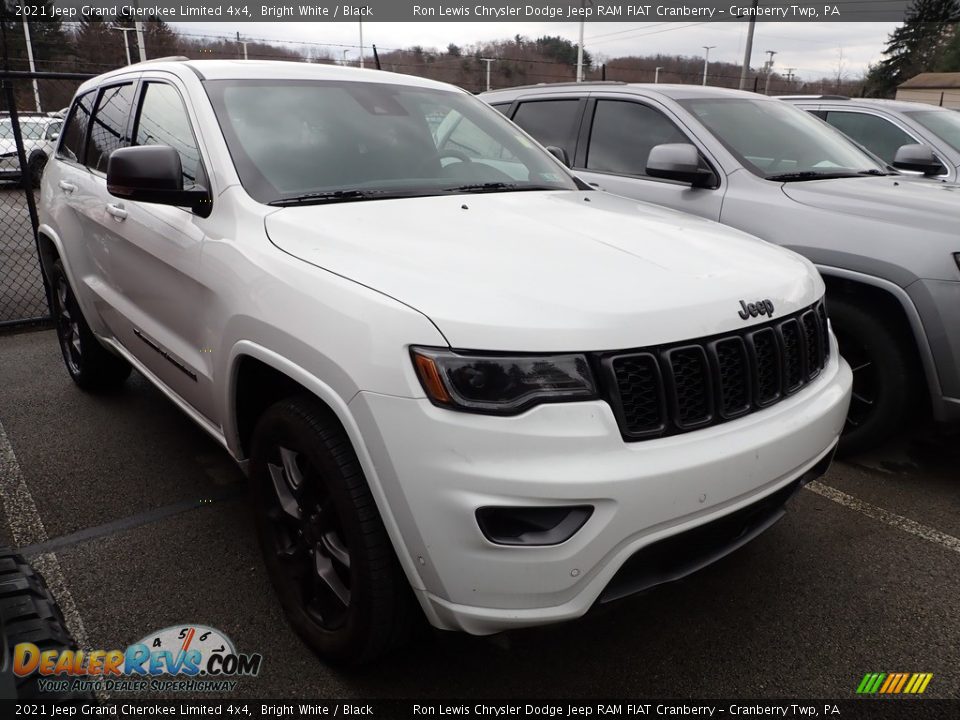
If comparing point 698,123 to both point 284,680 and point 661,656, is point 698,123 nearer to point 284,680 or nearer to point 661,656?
point 661,656

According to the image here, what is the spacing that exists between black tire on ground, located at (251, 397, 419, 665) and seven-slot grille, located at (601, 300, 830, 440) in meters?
0.69

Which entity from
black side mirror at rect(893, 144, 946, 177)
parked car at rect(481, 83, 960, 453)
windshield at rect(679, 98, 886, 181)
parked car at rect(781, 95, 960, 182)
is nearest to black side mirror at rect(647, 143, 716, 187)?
parked car at rect(481, 83, 960, 453)

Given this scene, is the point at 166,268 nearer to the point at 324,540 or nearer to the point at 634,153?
the point at 324,540

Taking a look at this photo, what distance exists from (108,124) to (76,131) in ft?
2.08

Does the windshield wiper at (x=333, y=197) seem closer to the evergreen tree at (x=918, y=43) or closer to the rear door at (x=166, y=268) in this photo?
the rear door at (x=166, y=268)

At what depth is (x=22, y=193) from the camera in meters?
10.4

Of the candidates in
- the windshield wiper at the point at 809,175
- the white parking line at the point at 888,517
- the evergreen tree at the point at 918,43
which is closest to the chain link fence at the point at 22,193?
the windshield wiper at the point at 809,175

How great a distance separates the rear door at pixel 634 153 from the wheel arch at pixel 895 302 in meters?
0.81

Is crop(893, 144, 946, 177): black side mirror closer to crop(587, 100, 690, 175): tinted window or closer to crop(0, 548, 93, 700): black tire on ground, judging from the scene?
crop(587, 100, 690, 175): tinted window

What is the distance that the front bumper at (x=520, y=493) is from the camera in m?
1.63

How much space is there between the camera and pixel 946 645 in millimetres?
2314

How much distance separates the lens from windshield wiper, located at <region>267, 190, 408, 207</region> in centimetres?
241

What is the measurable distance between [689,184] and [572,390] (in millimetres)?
2977

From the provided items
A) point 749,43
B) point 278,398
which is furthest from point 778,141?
point 749,43
